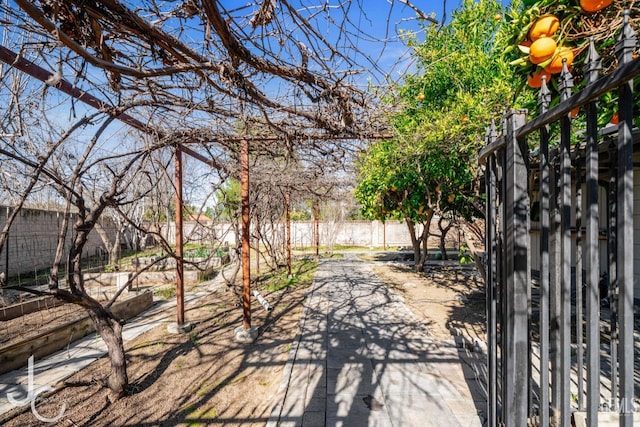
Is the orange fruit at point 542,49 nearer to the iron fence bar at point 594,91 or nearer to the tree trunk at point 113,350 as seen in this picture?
the iron fence bar at point 594,91

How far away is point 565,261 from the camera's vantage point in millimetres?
982

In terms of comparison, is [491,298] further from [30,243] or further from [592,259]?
[30,243]

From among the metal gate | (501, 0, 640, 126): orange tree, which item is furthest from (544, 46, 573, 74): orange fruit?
the metal gate

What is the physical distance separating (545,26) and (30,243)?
8.75m

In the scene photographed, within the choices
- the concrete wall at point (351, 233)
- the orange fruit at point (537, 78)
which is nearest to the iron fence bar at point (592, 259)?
the orange fruit at point (537, 78)

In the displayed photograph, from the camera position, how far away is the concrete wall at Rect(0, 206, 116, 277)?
5.86m

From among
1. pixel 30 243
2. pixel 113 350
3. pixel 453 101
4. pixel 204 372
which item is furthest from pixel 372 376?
pixel 30 243

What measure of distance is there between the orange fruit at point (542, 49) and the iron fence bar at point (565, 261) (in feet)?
0.62

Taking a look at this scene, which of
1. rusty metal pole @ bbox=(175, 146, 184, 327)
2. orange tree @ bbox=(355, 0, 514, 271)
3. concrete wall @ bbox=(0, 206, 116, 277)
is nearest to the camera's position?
orange tree @ bbox=(355, 0, 514, 271)

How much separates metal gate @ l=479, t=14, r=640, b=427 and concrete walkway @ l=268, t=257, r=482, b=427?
1081mm

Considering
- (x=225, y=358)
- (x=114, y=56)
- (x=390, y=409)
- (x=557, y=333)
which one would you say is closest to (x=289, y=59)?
(x=114, y=56)

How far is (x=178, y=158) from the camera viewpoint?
165 inches

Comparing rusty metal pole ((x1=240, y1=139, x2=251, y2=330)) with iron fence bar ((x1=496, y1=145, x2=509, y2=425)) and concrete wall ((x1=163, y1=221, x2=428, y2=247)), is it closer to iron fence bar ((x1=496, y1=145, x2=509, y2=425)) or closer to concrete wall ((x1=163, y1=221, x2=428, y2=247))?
iron fence bar ((x1=496, y1=145, x2=509, y2=425))

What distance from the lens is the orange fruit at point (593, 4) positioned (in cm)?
106
